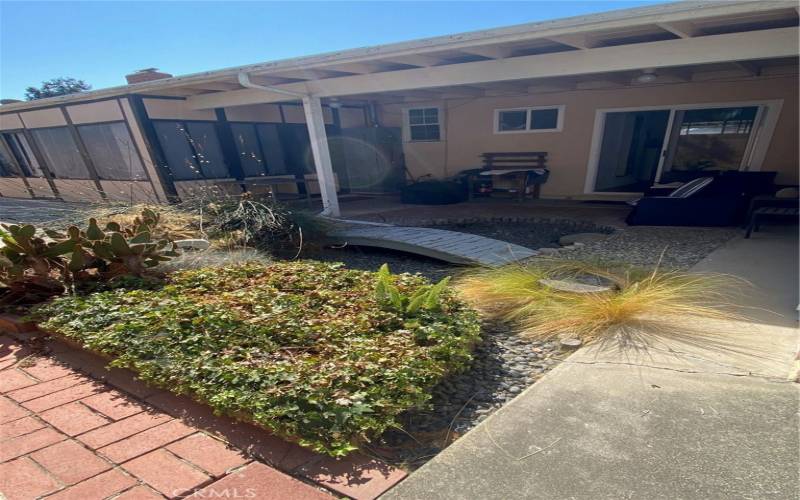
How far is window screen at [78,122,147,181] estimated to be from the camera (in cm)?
745

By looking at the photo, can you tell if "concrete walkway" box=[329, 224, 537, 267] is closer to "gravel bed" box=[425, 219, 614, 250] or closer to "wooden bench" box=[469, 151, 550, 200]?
"gravel bed" box=[425, 219, 614, 250]

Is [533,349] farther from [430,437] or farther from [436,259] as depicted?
[436,259]

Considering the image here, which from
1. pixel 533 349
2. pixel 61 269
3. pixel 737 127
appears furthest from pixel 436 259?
pixel 737 127

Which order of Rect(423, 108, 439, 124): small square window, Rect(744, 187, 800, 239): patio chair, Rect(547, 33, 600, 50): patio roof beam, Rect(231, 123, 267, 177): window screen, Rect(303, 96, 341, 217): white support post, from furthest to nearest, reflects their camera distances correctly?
Rect(423, 108, 439, 124): small square window, Rect(231, 123, 267, 177): window screen, Rect(303, 96, 341, 217): white support post, Rect(744, 187, 800, 239): patio chair, Rect(547, 33, 600, 50): patio roof beam

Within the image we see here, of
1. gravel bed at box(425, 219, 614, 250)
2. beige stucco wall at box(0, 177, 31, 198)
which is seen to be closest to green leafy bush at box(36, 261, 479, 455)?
gravel bed at box(425, 219, 614, 250)

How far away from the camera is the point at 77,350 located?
2.18 metres

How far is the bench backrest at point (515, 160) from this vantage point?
8.31 metres

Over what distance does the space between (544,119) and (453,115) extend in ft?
7.61

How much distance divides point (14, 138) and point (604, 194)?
52.8 feet

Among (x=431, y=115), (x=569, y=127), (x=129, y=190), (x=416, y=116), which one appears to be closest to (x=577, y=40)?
(x=569, y=127)

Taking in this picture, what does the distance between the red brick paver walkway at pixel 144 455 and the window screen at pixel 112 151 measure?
7.45m

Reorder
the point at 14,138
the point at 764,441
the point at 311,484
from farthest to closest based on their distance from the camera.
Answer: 1. the point at 14,138
2. the point at 764,441
3. the point at 311,484

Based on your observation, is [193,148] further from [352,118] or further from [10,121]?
[10,121]

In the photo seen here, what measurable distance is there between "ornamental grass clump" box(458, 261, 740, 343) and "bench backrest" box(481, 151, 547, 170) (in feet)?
17.8
